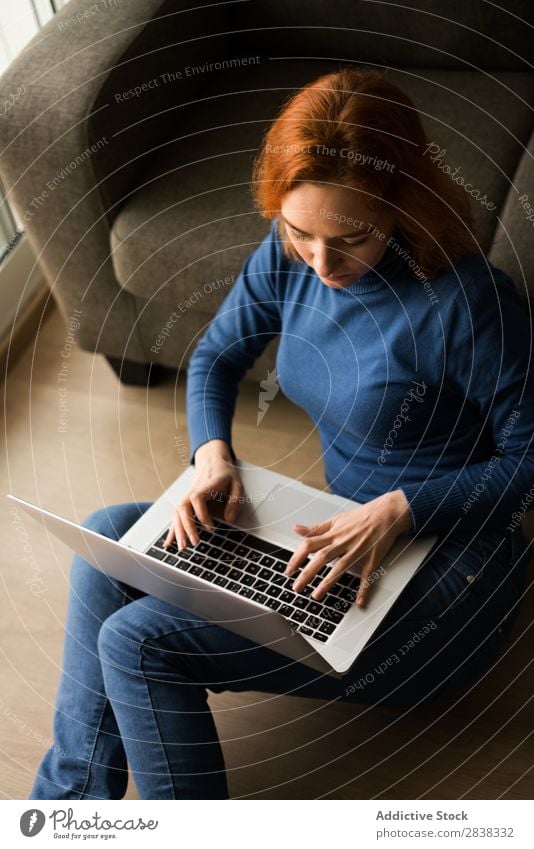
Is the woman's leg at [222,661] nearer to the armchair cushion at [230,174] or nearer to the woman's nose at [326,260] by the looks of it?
the woman's nose at [326,260]

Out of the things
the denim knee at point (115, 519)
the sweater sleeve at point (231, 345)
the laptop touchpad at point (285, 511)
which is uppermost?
the sweater sleeve at point (231, 345)

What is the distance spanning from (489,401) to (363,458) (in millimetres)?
216

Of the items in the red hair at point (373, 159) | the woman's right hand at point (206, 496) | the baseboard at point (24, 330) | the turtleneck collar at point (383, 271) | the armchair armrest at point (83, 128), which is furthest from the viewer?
the baseboard at point (24, 330)

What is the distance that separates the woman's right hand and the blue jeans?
99 mm

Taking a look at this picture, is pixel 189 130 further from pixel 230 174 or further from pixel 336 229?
pixel 336 229

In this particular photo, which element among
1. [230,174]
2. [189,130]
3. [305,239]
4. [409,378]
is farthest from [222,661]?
[189,130]

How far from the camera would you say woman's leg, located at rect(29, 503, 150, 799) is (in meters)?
1.12

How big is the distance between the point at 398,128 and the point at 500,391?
1.05 feet

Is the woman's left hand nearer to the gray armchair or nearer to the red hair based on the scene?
the red hair

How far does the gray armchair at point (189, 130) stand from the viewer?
1.45 meters

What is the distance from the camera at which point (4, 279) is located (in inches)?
75.7

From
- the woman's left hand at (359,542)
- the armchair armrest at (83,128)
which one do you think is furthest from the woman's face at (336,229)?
the armchair armrest at (83,128)

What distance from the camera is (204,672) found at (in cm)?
110

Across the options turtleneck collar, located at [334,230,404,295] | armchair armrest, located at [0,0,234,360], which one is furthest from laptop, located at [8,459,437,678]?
armchair armrest, located at [0,0,234,360]
